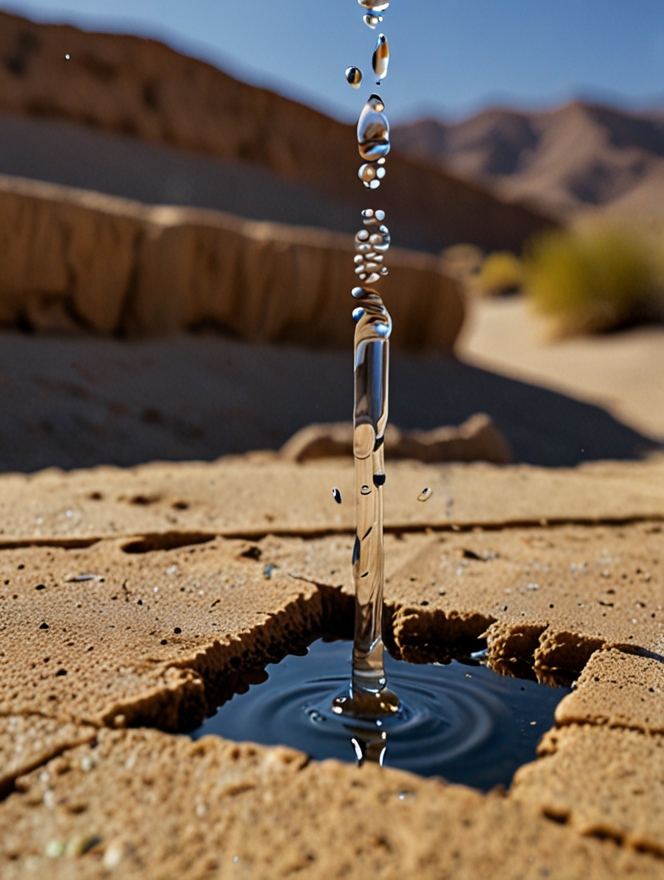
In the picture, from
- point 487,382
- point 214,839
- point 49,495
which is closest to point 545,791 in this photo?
point 214,839

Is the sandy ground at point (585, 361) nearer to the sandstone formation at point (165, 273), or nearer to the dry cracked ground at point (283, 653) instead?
the sandstone formation at point (165, 273)

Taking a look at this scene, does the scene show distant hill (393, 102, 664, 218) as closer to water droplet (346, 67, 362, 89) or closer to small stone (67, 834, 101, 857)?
water droplet (346, 67, 362, 89)

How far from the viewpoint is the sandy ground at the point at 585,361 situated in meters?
10.4

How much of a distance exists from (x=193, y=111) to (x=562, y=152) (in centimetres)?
5482

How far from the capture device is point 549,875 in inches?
42.8

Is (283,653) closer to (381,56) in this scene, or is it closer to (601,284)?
(381,56)

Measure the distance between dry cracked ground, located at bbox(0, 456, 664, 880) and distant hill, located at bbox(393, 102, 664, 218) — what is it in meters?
54.3

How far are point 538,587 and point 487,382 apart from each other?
7336mm

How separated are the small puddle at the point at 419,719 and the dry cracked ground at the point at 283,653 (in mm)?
74

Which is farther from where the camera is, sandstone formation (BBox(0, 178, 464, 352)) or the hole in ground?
sandstone formation (BBox(0, 178, 464, 352))

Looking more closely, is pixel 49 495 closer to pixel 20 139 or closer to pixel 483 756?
pixel 483 756

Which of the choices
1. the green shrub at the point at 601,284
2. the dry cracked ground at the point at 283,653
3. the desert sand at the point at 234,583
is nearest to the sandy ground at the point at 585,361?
the green shrub at the point at 601,284

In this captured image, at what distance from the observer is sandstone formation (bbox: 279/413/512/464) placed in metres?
4.82

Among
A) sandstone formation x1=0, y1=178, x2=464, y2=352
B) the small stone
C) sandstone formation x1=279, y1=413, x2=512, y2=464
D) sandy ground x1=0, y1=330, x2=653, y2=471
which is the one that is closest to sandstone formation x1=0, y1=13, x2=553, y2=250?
sandstone formation x1=0, y1=178, x2=464, y2=352
